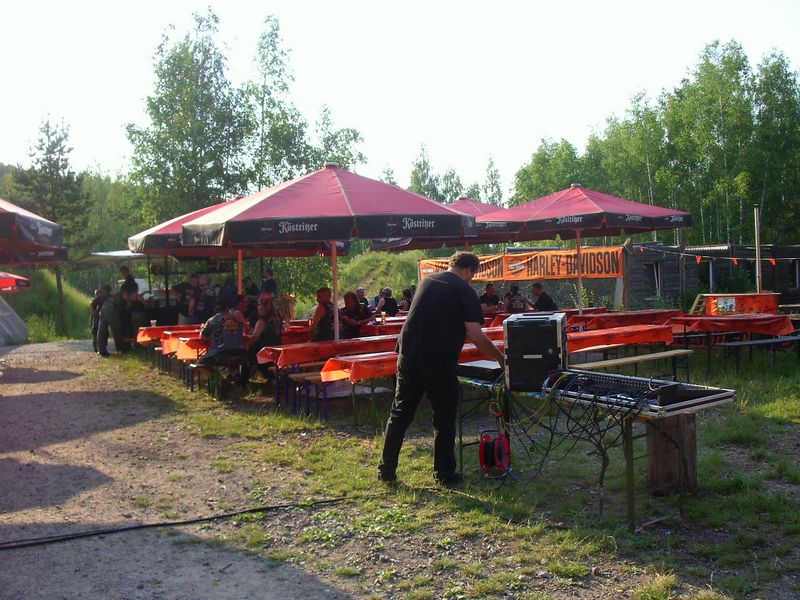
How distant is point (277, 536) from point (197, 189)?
23.4 meters

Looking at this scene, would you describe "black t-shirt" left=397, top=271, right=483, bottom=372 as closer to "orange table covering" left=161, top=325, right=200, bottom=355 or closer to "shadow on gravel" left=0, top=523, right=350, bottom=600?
"shadow on gravel" left=0, top=523, right=350, bottom=600

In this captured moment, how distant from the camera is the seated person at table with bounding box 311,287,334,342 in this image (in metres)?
10.1

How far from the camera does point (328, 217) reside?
8883 millimetres

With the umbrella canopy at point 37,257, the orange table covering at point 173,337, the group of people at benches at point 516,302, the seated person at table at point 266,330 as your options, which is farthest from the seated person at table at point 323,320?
the umbrella canopy at point 37,257

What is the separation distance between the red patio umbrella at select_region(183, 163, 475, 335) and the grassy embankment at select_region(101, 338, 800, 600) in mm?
2295

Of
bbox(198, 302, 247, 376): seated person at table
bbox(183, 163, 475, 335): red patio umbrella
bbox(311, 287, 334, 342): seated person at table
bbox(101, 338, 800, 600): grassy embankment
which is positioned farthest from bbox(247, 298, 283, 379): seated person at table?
bbox(101, 338, 800, 600): grassy embankment

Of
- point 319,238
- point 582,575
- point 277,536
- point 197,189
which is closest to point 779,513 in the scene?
point 582,575

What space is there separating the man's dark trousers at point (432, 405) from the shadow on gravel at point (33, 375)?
8665 millimetres

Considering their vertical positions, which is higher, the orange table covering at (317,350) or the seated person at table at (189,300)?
the seated person at table at (189,300)

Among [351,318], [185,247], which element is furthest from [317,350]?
[185,247]

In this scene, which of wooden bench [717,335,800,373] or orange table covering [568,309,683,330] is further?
orange table covering [568,309,683,330]

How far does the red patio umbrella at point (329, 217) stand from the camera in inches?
348

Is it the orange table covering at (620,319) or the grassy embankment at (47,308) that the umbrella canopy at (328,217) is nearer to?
the orange table covering at (620,319)

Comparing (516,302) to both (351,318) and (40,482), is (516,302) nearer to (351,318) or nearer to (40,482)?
(351,318)
